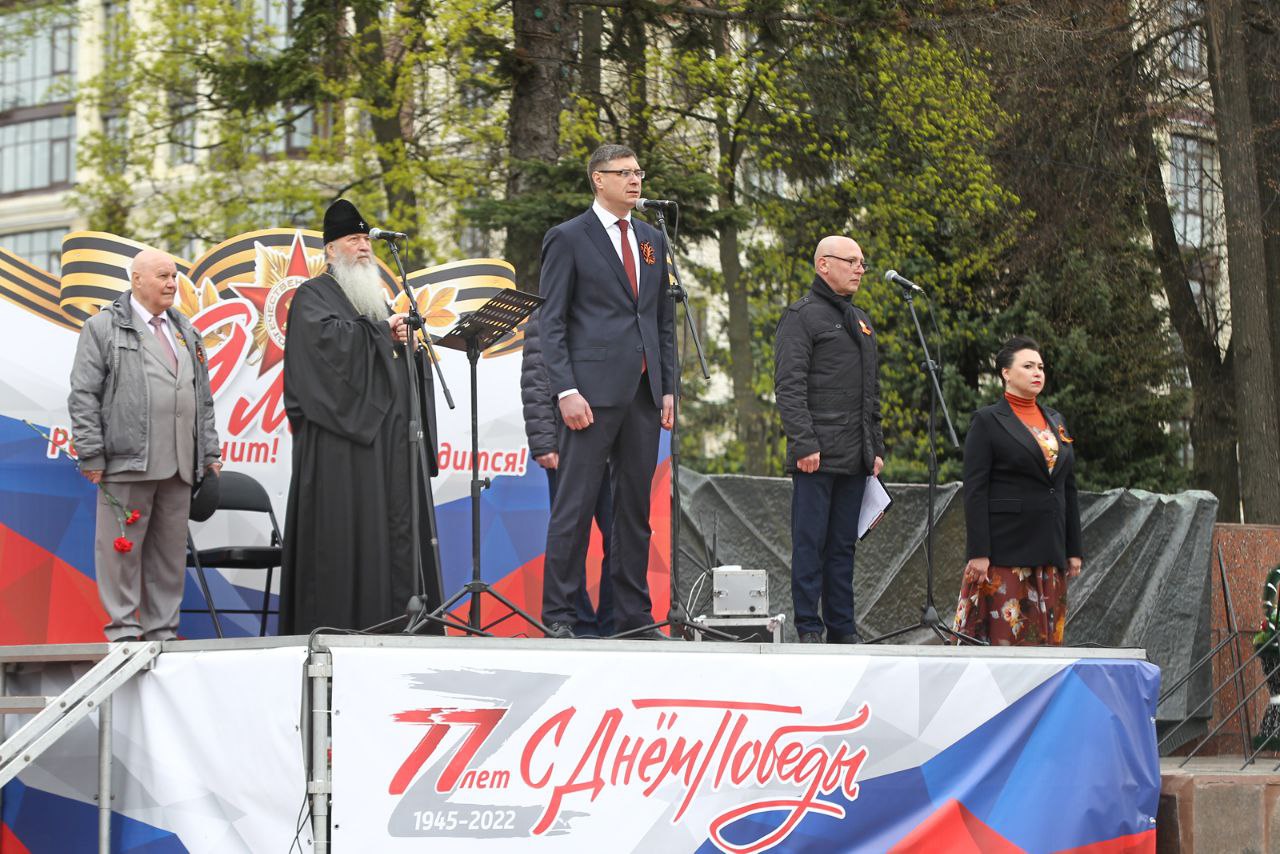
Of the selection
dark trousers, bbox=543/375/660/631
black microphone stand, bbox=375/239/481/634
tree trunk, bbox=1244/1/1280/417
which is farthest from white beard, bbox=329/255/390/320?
tree trunk, bbox=1244/1/1280/417

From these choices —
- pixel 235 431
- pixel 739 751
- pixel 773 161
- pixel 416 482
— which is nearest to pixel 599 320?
pixel 416 482

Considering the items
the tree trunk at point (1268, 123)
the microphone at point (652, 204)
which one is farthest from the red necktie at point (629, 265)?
the tree trunk at point (1268, 123)

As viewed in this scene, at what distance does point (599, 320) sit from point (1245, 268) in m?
7.93

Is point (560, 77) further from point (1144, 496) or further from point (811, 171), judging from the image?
point (811, 171)

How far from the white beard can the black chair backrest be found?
139 centimetres

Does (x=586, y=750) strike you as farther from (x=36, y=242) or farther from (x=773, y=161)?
(x=36, y=242)

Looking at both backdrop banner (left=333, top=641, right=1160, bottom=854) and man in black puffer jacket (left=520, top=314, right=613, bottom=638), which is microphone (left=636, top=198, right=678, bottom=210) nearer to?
man in black puffer jacket (left=520, top=314, right=613, bottom=638)

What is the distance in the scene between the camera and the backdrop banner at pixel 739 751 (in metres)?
4.65

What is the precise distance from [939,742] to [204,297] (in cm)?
463

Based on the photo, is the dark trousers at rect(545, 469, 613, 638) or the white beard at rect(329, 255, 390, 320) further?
the white beard at rect(329, 255, 390, 320)

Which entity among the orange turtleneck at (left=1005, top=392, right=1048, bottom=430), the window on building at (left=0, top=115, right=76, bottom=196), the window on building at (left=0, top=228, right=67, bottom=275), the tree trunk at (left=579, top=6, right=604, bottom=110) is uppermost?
the window on building at (left=0, top=115, right=76, bottom=196)

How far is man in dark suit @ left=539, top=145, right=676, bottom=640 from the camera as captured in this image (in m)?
6.03

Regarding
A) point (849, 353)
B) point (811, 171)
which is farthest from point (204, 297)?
point (811, 171)

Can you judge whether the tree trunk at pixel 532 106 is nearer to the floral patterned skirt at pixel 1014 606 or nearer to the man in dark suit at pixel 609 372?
the man in dark suit at pixel 609 372
